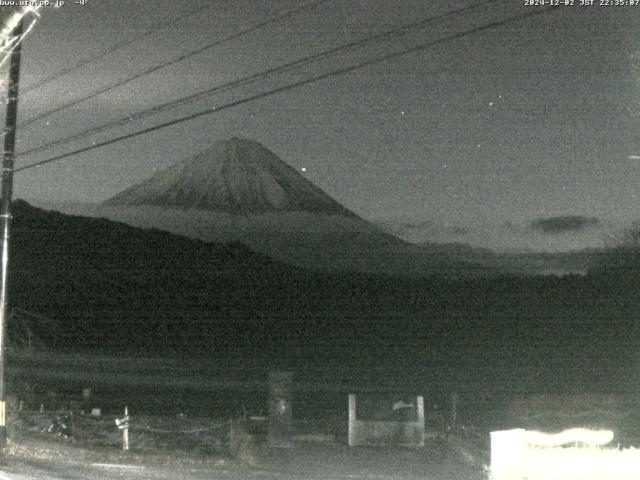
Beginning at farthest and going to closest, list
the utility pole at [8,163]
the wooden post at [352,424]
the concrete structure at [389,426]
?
the wooden post at [352,424], the concrete structure at [389,426], the utility pole at [8,163]

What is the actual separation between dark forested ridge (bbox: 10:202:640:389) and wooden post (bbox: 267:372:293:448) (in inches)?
984

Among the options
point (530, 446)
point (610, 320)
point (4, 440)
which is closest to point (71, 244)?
point (610, 320)

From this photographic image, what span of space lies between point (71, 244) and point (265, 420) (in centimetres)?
8921

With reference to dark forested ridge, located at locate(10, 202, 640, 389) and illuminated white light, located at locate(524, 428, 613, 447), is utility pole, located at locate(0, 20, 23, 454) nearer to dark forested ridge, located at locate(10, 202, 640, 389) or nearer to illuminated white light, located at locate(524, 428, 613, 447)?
illuminated white light, located at locate(524, 428, 613, 447)

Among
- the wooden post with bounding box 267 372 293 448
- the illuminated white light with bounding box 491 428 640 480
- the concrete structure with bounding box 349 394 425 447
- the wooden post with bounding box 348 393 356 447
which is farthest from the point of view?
the wooden post with bounding box 348 393 356 447

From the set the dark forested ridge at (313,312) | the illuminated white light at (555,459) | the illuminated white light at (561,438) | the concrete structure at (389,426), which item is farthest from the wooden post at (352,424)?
the dark forested ridge at (313,312)

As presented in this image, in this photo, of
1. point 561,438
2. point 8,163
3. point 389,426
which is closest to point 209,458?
point 8,163

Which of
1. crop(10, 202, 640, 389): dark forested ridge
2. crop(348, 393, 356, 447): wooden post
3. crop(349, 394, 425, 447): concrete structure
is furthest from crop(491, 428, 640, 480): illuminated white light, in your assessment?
crop(10, 202, 640, 389): dark forested ridge

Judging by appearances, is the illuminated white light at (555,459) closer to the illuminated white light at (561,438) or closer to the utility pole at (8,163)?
the illuminated white light at (561,438)

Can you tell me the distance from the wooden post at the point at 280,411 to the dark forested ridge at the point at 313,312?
24989 millimetres

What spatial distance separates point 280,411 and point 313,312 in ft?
227

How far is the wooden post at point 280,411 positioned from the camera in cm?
3027

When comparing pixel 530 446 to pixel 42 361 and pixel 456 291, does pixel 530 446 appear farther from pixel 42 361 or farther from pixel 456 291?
pixel 456 291

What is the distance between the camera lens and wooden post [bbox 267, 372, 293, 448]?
99.3 feet
